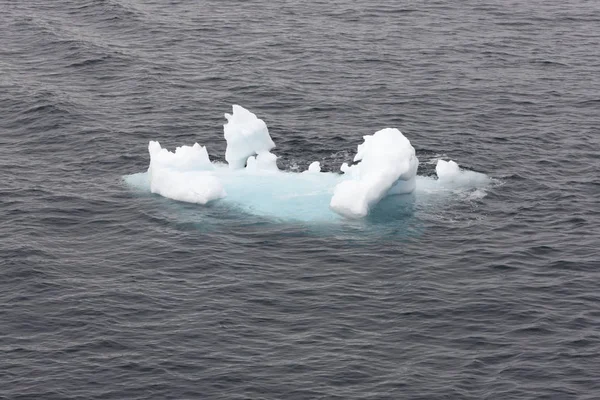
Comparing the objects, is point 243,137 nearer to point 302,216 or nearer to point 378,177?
point 302,216

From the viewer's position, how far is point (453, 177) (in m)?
70.5

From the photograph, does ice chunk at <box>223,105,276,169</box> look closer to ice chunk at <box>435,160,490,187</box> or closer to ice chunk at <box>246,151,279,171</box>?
ice chunk at <box>246,151,279,171</box>

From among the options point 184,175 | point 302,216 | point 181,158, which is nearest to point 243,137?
point 181,158

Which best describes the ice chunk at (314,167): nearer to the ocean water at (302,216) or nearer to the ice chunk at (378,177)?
the ocean water at (302,216)

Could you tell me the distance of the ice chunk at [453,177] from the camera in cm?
7012

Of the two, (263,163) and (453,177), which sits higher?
(263,163)

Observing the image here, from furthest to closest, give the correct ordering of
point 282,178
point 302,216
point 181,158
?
point 282,178, point 181,158, point 302,216

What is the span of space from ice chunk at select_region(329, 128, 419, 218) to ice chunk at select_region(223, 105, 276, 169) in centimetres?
739

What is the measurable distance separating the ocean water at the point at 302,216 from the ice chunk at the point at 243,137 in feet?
8.78

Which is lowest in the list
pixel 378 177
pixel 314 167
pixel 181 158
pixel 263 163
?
→ pixel 378 177

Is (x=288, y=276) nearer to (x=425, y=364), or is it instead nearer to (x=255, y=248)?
(x=255, y=248)

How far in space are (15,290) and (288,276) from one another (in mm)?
14137

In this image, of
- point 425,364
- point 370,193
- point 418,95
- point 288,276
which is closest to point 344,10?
point 418,95

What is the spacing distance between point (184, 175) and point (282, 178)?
6195 millimetres
